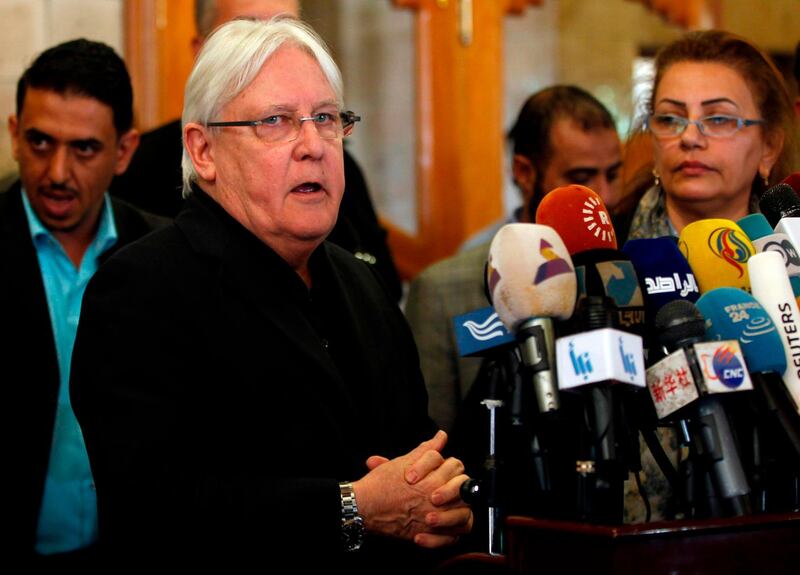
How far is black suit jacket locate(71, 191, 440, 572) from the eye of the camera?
187cm

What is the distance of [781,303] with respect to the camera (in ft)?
5.75

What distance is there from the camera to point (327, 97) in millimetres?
2188

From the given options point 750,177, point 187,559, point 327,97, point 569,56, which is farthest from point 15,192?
point 569,56

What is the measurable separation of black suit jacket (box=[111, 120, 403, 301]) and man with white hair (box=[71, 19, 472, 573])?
1.01m

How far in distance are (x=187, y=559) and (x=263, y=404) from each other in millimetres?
277

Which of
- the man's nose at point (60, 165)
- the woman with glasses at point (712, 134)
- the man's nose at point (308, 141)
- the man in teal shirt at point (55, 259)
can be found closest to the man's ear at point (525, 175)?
the woman with glasses at point (712, 134)

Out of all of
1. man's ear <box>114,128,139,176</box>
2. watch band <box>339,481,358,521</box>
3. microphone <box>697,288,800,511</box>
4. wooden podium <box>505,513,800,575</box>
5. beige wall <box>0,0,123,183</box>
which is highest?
beige wall <box>0,0,123,183</box>

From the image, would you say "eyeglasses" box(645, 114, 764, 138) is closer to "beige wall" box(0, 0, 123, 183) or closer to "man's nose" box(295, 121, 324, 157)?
"man's nose" box(295, 121, 324, 157)

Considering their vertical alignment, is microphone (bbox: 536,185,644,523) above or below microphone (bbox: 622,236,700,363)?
below

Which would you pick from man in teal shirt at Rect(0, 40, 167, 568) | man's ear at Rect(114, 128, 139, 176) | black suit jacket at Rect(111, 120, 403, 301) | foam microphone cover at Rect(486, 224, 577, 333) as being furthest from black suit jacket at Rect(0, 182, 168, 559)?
foam microphone cover at Rect(486, 224, 577, 333)

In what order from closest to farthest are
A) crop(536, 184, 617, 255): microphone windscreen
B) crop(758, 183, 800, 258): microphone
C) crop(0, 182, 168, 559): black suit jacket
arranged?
1. crop(536, 184, 617, 255): microphone windscreen
2. crop(758, 183, 800, 258): microphone
3. crop(0, 182, 168, 559): black suit jacket

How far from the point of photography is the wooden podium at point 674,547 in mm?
1452

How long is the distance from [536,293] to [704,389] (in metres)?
0.25

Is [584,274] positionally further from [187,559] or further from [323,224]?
[187,559]
